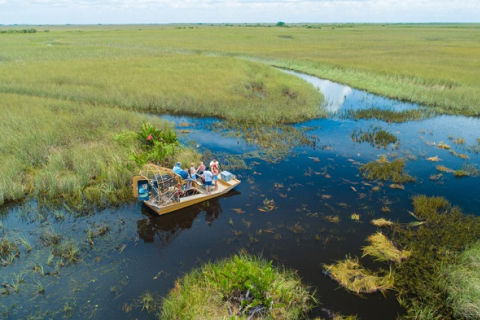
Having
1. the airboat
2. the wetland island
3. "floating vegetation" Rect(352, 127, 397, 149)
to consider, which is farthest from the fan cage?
"floating vegetation" Rect(352, 127, 397, 149)

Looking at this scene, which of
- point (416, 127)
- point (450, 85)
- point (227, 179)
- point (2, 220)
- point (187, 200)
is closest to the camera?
point (2, 220)

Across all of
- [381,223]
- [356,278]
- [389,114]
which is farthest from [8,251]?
[389,114]

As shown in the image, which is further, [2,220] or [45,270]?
[2,220]

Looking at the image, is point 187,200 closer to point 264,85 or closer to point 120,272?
point 120,272

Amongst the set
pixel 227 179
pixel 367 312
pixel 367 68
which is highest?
pixel 367 68

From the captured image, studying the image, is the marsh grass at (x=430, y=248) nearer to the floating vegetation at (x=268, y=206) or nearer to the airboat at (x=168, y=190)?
the floating vegetation at (x=268, y=206)

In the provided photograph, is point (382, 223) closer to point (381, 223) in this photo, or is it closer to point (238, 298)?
point (381, 223)

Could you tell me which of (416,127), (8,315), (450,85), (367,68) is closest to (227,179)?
(8,315)
